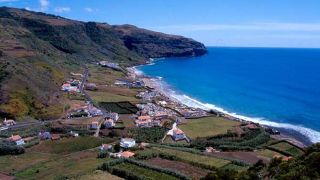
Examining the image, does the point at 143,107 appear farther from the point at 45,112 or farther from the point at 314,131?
the point at 314,131

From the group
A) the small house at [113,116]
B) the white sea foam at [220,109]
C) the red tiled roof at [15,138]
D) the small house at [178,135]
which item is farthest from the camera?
the small house at [113,116]

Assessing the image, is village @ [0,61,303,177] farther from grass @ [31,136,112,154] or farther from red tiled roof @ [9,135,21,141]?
red tiled roof @ [9,135,21,141]

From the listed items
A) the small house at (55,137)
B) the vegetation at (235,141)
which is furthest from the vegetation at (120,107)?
the vegetation at (235,141)

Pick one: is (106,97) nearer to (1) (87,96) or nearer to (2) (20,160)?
(1) (87,96)

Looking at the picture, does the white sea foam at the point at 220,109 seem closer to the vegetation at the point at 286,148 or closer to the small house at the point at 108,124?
the vegetation at the point at 286,148

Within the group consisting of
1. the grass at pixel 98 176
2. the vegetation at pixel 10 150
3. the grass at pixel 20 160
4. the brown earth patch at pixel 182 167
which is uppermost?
the brown earth patch at pixel 182 167

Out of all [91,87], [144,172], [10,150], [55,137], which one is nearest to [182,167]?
[144,172]
